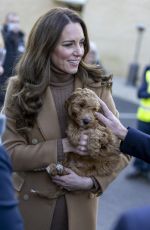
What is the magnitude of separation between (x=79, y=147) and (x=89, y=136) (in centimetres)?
9

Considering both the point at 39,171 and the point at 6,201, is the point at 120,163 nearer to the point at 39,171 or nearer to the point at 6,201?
the point at 39,171

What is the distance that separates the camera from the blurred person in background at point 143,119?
23.6 feet

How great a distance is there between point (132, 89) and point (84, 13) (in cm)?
384

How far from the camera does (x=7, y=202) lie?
5.47ft

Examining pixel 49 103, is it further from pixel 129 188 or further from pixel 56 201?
pixel 129 188

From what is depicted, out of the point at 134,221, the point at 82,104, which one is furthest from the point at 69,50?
the point at 134,221

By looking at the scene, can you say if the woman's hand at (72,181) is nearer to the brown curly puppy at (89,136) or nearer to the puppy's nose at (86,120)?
the brown curly puppy at (89,136)

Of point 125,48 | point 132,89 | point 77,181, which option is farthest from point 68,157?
point 125,48

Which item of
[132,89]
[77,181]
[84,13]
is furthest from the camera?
[84,13]

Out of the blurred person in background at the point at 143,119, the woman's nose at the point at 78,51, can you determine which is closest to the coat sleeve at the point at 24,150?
the woman's nose at the point at 78,51

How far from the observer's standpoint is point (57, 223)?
3037 millimetres

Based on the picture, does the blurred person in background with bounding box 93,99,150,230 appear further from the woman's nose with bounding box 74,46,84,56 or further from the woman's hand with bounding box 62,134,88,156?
the woman's nose with bounding box 74,46,84,56

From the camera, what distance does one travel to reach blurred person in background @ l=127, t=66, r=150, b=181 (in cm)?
719

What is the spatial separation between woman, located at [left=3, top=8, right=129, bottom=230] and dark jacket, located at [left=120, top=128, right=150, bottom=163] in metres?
0.33
